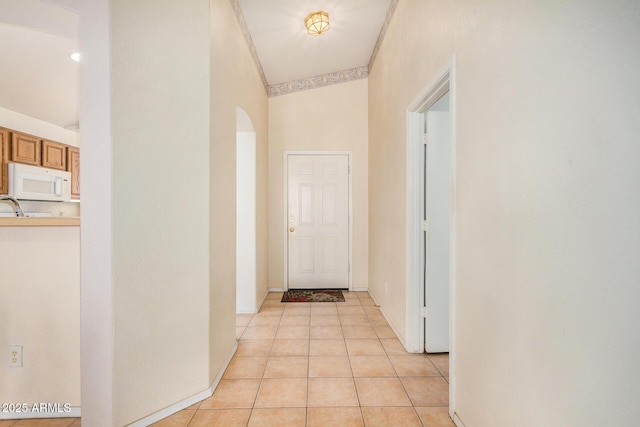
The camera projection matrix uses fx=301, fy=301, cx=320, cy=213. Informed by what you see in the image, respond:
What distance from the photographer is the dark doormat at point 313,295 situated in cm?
411

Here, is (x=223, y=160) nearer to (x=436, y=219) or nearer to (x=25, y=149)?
(x=436, y=219)

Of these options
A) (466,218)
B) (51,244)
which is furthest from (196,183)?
(466,218)

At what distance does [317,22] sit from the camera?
3014 millimetres

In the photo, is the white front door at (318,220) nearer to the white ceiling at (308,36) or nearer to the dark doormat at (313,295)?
the dark doormat at (313,295)

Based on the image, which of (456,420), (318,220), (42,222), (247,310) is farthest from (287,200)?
(456,420)

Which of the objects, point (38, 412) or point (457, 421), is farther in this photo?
point (38, 412)

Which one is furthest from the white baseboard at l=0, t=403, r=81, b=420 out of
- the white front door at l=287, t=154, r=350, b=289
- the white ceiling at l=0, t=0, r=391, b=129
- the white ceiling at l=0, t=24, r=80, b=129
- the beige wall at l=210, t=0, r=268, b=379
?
the white front door at l=287, t=154, r=350, b=289

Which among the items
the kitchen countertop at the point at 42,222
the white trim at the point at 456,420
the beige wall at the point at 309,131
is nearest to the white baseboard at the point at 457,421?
the white trim at the point at 456,420

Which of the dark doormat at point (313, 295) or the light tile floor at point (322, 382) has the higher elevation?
the light tile floor at point (322, 382)

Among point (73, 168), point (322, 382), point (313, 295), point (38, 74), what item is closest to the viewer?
point (322, 382)

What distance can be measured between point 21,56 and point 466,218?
4049mm

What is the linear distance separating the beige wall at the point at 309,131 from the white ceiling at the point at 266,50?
1.09ft

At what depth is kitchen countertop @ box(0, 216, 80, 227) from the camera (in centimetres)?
161

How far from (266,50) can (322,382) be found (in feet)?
11.4
